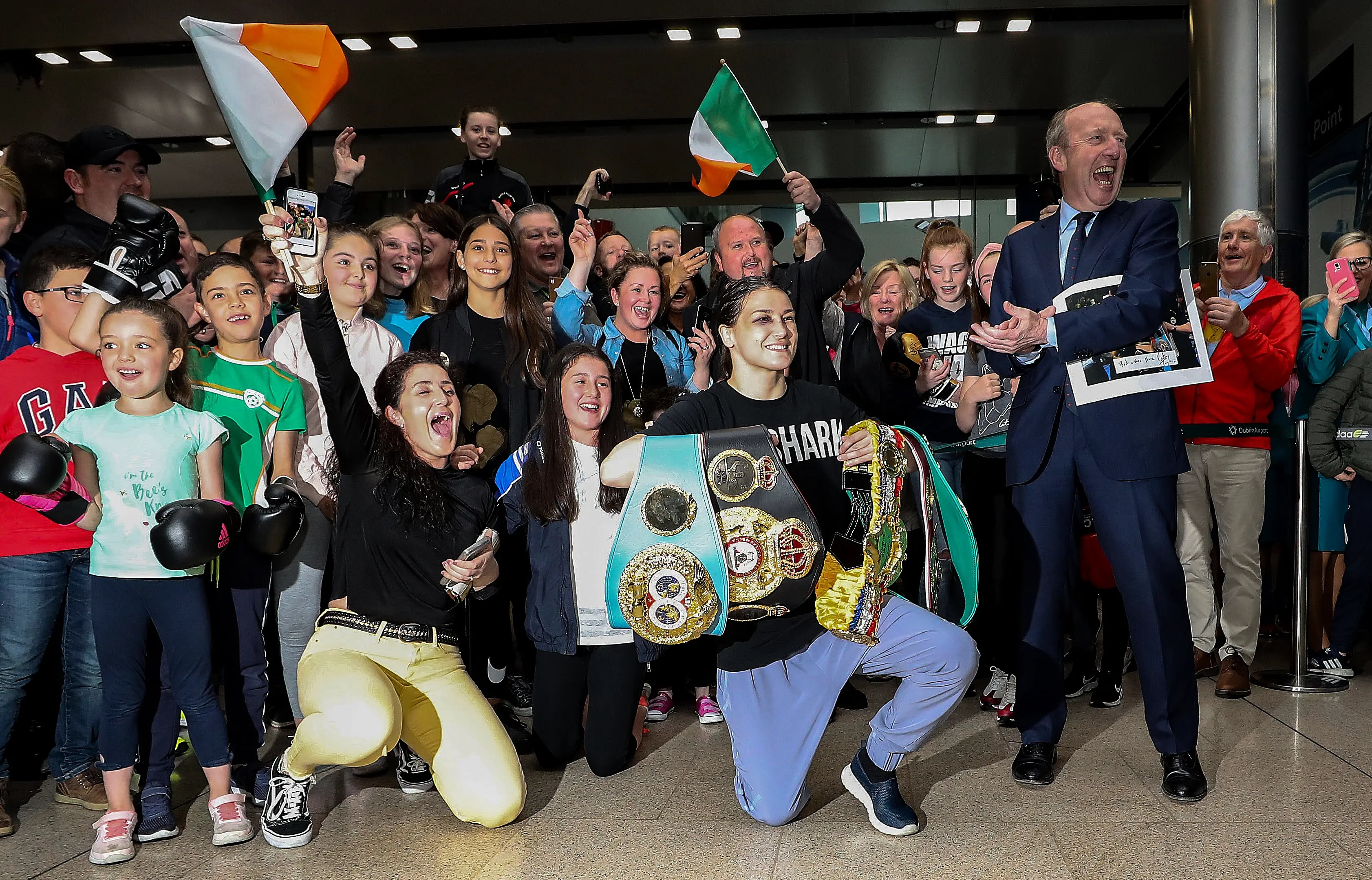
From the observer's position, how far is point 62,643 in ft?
11.3

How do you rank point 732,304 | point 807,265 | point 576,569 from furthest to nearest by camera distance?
point 807,265 → point 576,569 → point 732,304

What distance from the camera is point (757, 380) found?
308 centimetres

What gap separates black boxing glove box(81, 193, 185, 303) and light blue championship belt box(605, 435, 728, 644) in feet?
5.59

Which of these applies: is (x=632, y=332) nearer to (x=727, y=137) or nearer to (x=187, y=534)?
(x=727, y=137)

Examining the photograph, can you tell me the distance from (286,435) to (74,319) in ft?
2.32

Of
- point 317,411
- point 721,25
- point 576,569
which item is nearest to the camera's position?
point 576,569

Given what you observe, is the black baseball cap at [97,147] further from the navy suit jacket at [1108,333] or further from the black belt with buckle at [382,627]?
the navy suit jacket at [1108,333]

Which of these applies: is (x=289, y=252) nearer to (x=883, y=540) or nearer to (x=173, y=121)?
(x=883, y=540)

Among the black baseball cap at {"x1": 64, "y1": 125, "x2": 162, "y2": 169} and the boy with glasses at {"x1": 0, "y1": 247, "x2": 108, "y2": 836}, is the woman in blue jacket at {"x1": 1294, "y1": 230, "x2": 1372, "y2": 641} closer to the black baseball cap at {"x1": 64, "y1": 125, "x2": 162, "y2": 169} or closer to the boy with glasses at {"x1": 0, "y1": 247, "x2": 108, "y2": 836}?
the boy with glasses at {"x1": 0, "y1": 247, "x2": 108, "y2": 836}

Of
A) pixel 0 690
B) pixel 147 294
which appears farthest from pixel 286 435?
pixel 0 690

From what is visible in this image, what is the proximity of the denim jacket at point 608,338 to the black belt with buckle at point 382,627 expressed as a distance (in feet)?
4.14

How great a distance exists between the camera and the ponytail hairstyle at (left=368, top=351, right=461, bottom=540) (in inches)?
129

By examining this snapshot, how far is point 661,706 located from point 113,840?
198 centimetres

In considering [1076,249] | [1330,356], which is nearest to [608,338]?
[1076,249]
